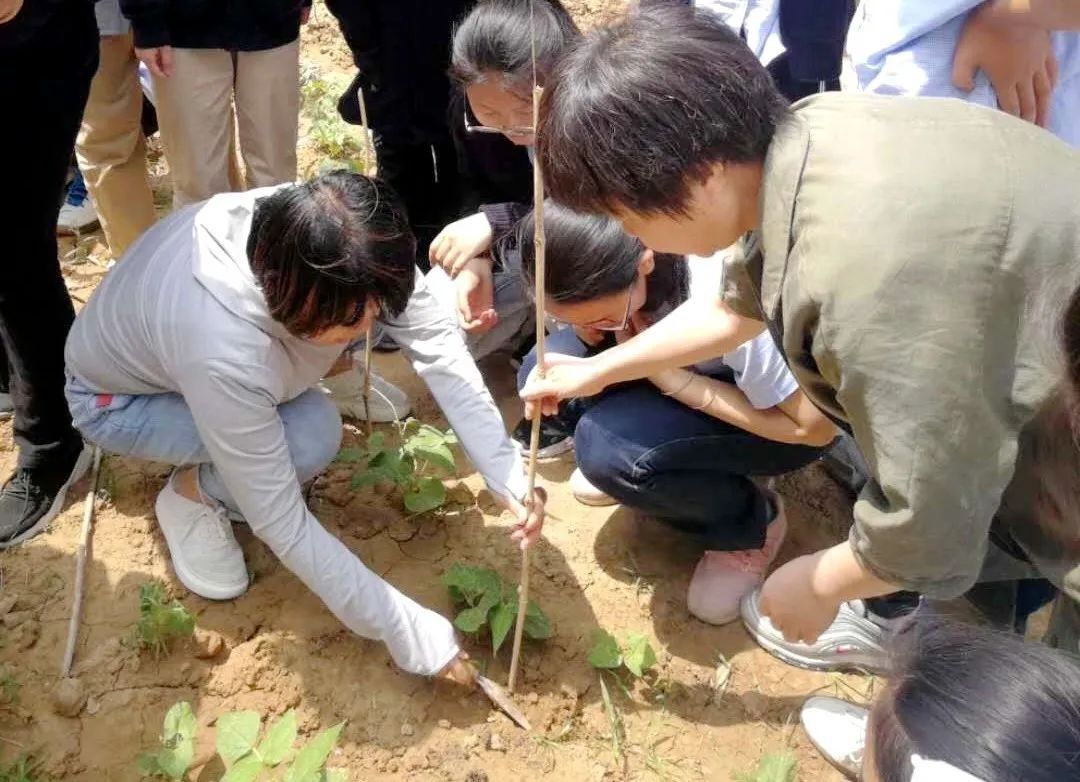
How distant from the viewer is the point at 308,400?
2.40 m

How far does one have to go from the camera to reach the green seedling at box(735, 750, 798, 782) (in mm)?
2023

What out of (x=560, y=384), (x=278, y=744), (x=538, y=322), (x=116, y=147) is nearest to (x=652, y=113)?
(x=538, y=322)

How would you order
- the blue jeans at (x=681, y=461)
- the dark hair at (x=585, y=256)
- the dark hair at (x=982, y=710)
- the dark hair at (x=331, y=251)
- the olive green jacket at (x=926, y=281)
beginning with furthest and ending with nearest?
the blue jeans at (x=681, y=461) → the dark hair at (x=585, y=256) → the dark hair at (x=331, y=251) → the olive green jacket at (x=926, y=281) → the dark hair at (x=982, y=710)

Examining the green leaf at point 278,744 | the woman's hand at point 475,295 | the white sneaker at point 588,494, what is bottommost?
the white sneaker at point 588,494

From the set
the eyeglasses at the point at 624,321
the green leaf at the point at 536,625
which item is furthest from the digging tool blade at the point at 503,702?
the eyeglasses at the point at 624,321

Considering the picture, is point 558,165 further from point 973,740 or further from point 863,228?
point 973,740

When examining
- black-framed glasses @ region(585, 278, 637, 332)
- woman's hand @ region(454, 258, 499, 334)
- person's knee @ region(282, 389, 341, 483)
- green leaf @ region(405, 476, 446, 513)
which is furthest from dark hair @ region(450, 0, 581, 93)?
green leaf @ region(405, 476, 446, 513)

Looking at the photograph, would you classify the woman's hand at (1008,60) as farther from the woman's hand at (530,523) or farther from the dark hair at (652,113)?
the woman's hand at (530,523)

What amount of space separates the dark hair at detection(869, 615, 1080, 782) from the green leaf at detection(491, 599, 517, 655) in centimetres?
112

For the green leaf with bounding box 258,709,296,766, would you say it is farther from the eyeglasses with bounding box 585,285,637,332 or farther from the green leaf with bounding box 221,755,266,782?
the eyeglasses with bounding box 585,285,637,332

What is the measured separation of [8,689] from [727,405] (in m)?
1.66

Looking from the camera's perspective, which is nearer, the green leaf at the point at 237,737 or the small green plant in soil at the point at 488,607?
the green leaf at the point at 237,737

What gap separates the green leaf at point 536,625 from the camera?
2.30 m

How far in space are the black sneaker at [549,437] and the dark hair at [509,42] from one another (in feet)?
3.13
